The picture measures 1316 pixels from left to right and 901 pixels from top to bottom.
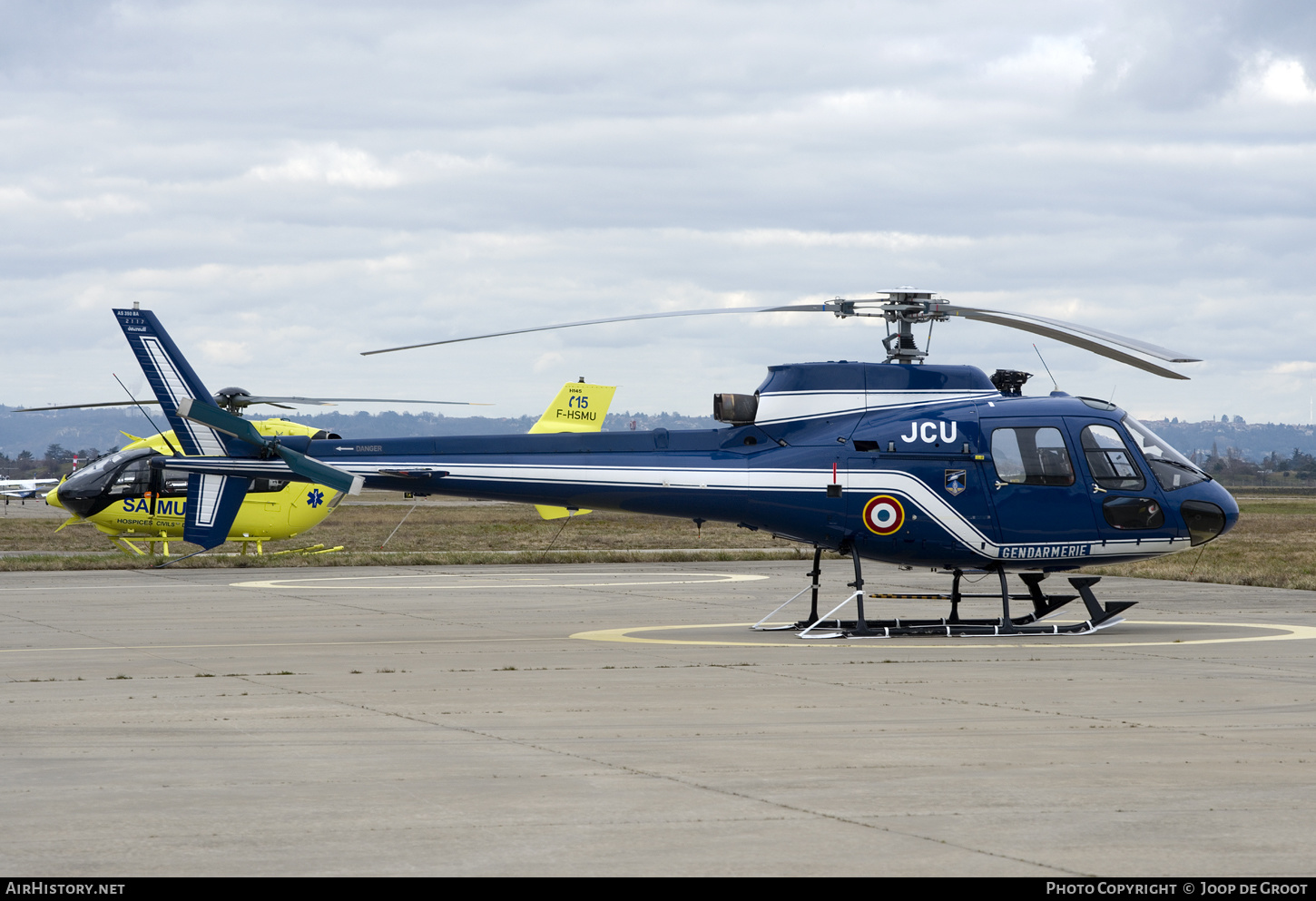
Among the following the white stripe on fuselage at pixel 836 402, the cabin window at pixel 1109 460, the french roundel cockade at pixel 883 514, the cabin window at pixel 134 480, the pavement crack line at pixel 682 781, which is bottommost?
the pavement crack line at pixel 682 781

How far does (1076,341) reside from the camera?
1625cm

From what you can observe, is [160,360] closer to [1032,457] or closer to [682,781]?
[1032,457]

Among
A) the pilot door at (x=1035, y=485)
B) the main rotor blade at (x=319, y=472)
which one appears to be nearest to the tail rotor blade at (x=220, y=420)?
the main rotor blade at (x=319, y=472)

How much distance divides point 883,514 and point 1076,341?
11.1 ft

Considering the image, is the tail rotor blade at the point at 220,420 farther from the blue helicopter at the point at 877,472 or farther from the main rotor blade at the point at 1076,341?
the main rotor blade at the point at 1076,341

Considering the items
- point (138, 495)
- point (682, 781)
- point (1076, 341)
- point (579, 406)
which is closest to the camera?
point (682, 781)

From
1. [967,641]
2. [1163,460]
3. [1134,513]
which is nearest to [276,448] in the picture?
[967,641]

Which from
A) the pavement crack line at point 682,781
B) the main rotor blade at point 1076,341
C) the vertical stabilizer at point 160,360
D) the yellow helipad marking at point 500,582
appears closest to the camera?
the pavement crack line at point 682,781

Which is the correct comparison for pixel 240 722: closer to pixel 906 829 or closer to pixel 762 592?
pixel 906 829

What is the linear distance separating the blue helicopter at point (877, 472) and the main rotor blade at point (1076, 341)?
803 mm

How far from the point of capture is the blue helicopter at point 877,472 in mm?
17469

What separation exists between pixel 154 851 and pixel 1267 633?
1586 centimetres
